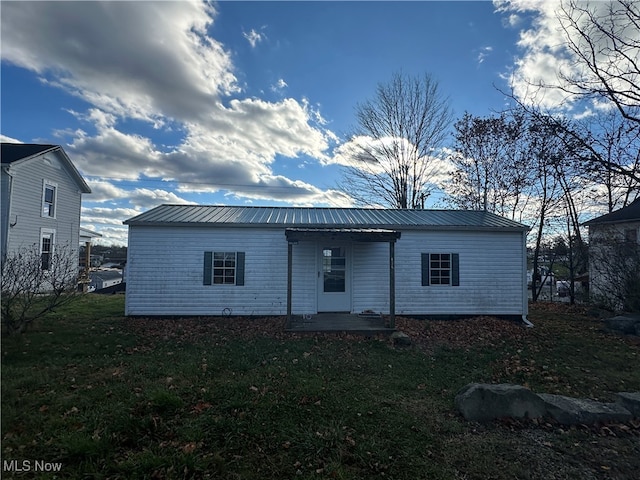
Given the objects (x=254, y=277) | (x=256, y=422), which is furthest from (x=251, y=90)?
(x=256, y=422)

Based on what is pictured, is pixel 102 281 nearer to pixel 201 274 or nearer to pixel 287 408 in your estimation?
pixel 201 274

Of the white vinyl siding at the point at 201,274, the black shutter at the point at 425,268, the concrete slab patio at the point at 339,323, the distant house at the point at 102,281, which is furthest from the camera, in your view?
the distant house at the point at 102,281

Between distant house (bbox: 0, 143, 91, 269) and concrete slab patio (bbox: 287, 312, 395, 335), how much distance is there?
35.7 ft

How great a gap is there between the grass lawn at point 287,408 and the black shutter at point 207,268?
2457 millimetres

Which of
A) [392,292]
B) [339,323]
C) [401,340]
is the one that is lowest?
[401,340]

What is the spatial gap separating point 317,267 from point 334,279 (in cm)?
68

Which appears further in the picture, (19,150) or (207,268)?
(19,150)

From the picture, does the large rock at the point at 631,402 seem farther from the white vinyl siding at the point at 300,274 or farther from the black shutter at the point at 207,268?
the black shutter at the point at 207,268

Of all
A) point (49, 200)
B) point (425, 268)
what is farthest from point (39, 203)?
point (425, 268)

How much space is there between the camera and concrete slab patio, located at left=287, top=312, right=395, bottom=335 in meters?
8.56

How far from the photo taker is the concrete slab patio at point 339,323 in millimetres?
8562

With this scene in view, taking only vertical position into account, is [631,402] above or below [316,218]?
below

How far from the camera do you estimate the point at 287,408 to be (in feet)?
13.9

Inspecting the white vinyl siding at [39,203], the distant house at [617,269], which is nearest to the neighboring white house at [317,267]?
the distant house at [617,269]
